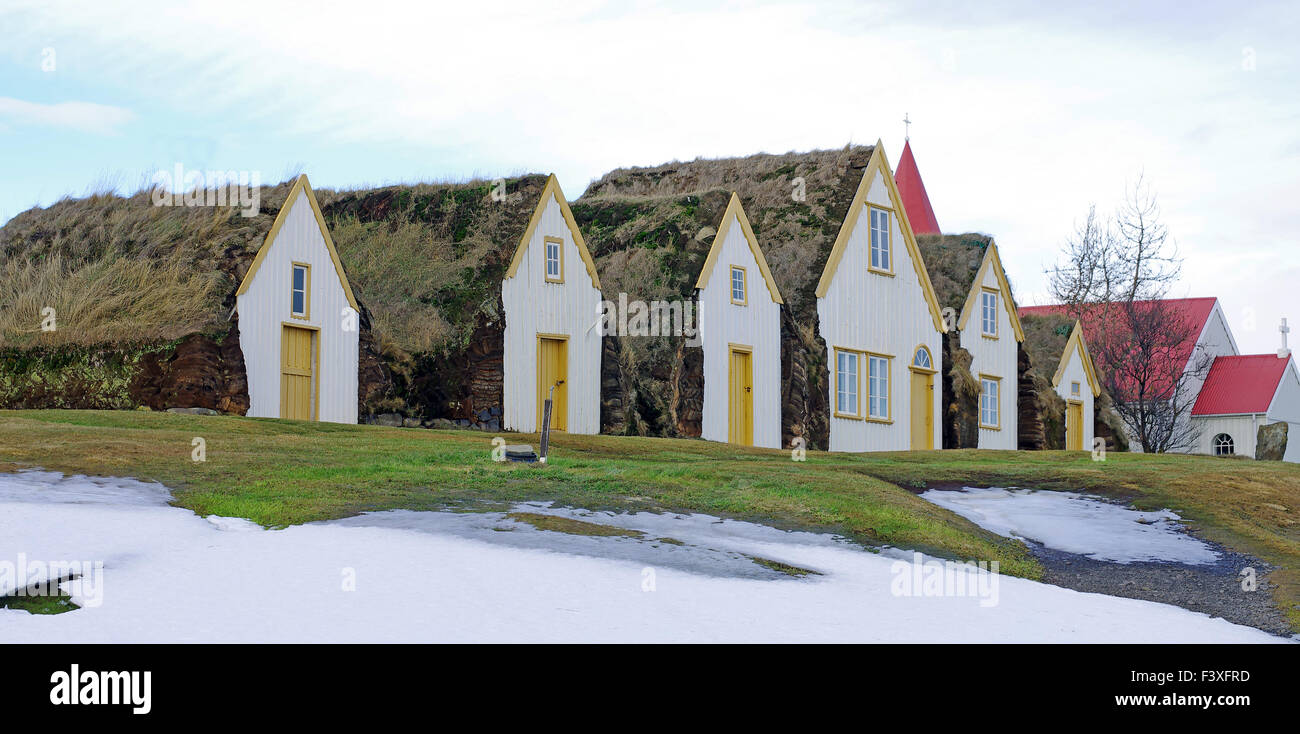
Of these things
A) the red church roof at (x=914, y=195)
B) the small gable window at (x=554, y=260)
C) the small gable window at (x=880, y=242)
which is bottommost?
the small gable window at (x=554, y=260)

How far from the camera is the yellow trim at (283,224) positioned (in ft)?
95.7

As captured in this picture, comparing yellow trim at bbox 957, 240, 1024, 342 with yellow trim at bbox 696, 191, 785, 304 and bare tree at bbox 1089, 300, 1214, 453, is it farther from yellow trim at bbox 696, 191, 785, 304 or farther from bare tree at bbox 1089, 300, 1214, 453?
yellow trim at bbox 696, 191, 785, 304

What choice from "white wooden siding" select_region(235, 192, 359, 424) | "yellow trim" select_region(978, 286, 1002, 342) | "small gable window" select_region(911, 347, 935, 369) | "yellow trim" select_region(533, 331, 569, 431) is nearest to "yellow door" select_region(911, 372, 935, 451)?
"small gable window" select_region(911, 347, 935, 369)

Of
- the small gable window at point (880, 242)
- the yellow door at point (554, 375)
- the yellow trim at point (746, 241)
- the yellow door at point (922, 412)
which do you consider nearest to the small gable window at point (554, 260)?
the yellow door at point (554, 375)

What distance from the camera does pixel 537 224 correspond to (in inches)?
1260

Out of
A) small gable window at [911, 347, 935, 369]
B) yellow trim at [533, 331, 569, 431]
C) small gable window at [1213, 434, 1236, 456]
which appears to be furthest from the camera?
small gable window at [1213, 434, 1236, 456]

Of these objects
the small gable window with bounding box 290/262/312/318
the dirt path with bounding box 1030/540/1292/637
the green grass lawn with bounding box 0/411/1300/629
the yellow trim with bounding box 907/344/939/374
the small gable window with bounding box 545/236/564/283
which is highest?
the small gable window with bounding box 545/236/564/283

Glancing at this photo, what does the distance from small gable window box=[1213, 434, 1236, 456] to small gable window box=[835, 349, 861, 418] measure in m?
23.3

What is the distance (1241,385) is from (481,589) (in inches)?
1861

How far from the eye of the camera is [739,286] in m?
34.0

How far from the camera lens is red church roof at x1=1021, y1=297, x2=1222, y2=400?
167 ft

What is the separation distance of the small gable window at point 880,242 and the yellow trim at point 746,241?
3.30 metres

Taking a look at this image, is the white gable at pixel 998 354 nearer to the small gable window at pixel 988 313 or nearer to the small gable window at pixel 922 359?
the small gable window at pixel 988 313
